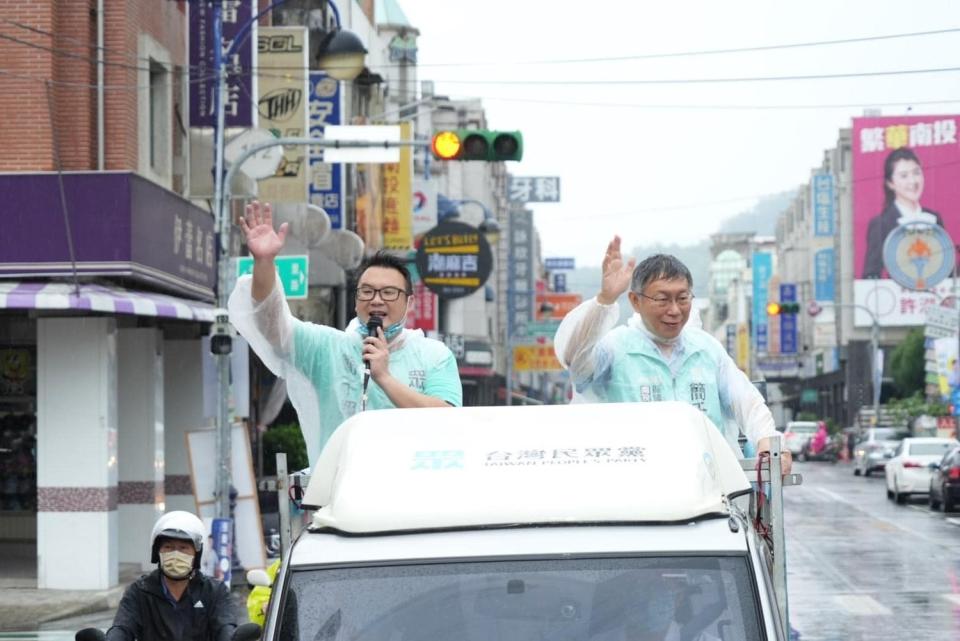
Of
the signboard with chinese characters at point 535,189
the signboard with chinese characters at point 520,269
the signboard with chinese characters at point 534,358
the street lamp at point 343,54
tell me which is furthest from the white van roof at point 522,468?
the signboard with chinese characters at point 535,189

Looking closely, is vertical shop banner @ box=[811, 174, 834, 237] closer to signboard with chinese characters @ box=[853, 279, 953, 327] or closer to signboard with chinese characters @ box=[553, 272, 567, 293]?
signboard with chinese characters @ box=[853, 279, 953, 327]

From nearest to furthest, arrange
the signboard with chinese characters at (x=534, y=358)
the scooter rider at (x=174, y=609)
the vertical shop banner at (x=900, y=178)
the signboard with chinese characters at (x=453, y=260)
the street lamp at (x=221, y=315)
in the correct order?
the scooter rider at (x=174, y=609)
the street lamp at (x=221, y=315)
the signboard with chinese characters at (x=453, y=260)
the signboard with chinese characters at (x=534, y=358)
the vertical shop banner at (x=900, y=178)

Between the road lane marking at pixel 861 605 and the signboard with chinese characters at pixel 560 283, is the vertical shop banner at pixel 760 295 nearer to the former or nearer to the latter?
the signboard with chinese characters at pixel 560 283

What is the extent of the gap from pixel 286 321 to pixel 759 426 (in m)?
2.07

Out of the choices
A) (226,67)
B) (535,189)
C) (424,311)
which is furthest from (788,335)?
(226,67)

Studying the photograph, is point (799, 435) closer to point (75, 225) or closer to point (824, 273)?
point (824, 273)

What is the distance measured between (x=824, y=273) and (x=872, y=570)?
92.4 m

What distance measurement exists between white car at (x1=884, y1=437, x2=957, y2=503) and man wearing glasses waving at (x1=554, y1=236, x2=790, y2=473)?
3254 cm

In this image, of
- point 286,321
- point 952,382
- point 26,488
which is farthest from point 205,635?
point 952,382

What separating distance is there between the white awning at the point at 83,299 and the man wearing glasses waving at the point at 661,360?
38.8 ft

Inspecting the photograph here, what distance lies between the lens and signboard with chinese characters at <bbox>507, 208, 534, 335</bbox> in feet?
270

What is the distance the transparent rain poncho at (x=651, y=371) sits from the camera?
290 inches

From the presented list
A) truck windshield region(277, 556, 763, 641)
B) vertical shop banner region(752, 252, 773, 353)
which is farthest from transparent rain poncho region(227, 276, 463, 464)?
vertical shop banner region(752, 252, 773, 353)

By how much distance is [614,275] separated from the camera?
712cm
